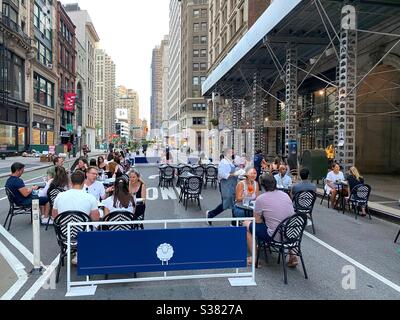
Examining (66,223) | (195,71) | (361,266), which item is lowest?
(361,266)

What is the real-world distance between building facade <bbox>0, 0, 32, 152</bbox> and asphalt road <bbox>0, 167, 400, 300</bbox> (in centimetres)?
3074

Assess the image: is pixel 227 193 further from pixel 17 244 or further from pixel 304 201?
pixel 17 244

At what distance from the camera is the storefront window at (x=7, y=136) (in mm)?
35025

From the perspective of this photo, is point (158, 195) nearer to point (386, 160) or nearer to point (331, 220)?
point (331, 220)

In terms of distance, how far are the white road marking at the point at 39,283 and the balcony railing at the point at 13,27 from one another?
34880 mm

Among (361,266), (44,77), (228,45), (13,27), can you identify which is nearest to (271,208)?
(361,266)

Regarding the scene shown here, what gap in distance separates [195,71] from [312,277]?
85.2m

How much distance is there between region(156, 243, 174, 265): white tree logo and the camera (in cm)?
499

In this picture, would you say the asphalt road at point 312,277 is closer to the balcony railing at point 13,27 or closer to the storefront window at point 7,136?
the storefront window at point 7,136

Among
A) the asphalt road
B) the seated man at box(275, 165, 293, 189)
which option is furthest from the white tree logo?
the seated man at box(275, 165, 293, 189)

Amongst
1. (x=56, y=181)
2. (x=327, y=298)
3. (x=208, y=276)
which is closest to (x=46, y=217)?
(x=56, y=181)

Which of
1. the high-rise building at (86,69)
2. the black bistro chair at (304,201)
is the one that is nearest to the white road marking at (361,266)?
the black bistro chair at (304,201)

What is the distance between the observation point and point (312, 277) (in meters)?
5.64

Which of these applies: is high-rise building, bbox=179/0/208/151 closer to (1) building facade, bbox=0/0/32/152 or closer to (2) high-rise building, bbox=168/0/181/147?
(2) high-rise building, bbox=168/0/181/147
